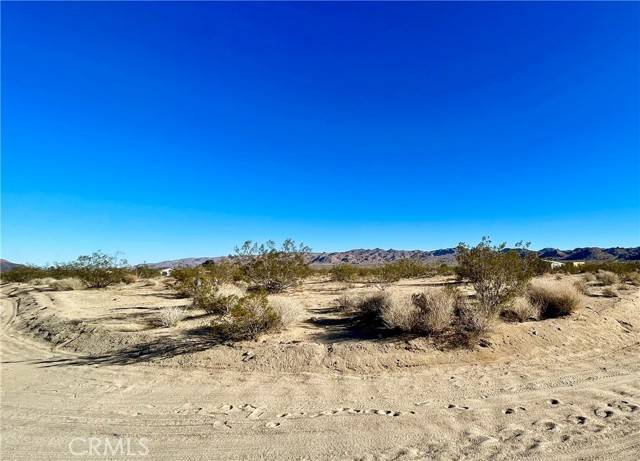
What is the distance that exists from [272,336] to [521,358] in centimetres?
620

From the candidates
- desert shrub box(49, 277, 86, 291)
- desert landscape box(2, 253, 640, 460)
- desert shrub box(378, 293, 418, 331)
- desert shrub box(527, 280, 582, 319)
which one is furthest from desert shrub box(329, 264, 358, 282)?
desert shrub box(378, 293, 418, 331)

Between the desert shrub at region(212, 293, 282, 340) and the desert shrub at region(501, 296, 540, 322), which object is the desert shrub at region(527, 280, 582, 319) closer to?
the desert shrub at region(501, 296, 540, 322)

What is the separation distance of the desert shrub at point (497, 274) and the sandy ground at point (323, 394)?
140 centimetres

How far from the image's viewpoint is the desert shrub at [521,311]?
1149cm

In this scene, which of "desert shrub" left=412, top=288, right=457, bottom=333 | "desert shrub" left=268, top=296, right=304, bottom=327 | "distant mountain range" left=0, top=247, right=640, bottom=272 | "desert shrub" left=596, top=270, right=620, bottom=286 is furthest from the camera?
"distant mountain range" left=0, top=247, right=640, bottom=272

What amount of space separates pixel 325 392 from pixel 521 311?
7727 millimetres

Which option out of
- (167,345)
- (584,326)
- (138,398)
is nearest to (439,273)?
(584,326)

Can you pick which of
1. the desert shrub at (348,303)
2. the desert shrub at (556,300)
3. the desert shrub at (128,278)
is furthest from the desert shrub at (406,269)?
the desert shrub at (128,278)

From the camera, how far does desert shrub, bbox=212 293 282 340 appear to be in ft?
31.5

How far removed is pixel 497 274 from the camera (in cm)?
1223

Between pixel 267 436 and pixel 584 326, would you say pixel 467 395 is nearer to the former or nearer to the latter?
pixel 267 436

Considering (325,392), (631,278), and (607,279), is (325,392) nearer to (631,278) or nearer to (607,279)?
(607,279)

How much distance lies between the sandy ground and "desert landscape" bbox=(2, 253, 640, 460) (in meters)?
0.03

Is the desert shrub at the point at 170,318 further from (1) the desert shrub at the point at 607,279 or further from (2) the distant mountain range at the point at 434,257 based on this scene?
(1) the desert shrub at the point at 607,279
